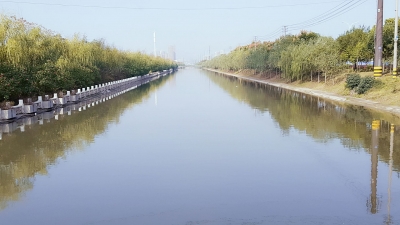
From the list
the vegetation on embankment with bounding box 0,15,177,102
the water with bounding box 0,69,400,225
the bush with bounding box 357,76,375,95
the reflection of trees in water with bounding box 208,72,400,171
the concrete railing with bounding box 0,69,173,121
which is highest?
the vegetation on embankment with bounding box 0,15,177,102

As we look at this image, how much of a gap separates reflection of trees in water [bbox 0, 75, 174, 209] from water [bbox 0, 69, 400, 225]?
3 cm

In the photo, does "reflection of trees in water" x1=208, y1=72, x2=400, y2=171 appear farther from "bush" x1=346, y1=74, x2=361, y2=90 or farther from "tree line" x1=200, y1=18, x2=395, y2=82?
"tree line" x1=200, y1=18, x2=395, y2=82

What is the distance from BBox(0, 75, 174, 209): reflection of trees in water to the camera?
9.21 meters

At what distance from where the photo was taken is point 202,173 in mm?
9688

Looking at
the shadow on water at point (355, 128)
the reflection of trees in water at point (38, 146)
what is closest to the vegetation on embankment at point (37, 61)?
the reflection of trees in water at point (38, 146)

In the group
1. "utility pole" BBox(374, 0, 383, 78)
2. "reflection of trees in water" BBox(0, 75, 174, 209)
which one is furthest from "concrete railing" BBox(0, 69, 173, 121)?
"utility pole" BBox(374, 0, 383, 78)

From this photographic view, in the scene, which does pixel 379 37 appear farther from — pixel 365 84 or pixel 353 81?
pixel 353 81

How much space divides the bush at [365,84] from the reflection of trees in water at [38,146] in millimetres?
16326

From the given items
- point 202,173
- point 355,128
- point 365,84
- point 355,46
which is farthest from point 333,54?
point 202,173

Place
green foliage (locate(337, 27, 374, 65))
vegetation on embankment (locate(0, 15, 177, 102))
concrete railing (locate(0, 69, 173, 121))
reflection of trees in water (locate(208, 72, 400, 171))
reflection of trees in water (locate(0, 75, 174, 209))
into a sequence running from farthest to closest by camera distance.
Answer: green foliage (locate(337, 27, 374, 65)) < vegetation on embankment (locate(0, 15, 177, 102)) < concrete railing (locate(0, 69, 173, 121)) < reflection of trees in water (locate(208, 72, 400, 171)) < reflection of trees in water (locate(0, 75, 174, 209))

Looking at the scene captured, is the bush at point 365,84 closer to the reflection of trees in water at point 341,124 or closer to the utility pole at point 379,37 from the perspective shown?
the utility pole at point 379,37

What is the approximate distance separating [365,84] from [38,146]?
22.0 meters

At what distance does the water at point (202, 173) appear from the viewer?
23.2ft

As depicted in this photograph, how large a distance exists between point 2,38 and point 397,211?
75.7ft
